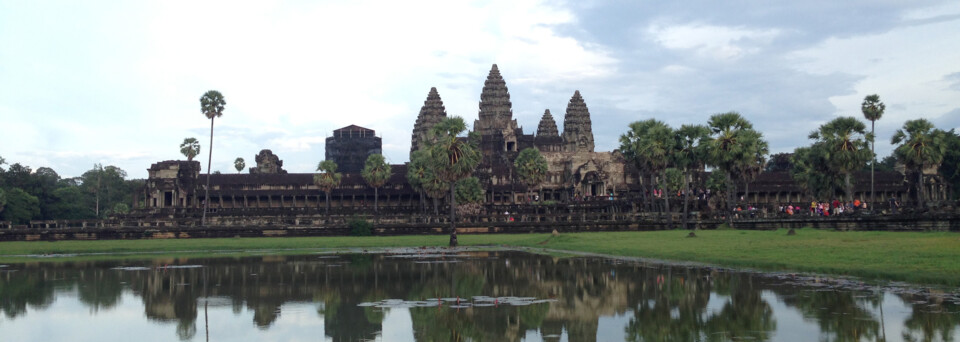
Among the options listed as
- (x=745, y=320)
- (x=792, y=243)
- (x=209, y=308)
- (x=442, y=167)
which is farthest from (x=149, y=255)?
(x=745, y=320)

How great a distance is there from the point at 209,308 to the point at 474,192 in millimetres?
70140

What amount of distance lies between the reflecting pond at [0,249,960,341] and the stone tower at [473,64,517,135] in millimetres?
99626

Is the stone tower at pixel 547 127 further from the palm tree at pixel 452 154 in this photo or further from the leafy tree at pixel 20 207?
the palm tree at pixel 452 154

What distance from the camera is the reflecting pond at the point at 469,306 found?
52.1ft

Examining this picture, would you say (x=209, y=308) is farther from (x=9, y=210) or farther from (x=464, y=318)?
(x=9, y=210)

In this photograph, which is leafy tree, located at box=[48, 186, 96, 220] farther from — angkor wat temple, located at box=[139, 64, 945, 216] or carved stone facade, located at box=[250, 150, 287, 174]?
carved stone facade, located at box=[250, 150, 287, 174]

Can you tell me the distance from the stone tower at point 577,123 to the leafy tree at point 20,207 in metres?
Answer: 70.2

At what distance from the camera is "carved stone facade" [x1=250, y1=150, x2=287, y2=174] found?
126 m

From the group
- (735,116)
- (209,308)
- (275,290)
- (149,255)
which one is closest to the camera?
(209,308)

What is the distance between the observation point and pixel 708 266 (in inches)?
1185

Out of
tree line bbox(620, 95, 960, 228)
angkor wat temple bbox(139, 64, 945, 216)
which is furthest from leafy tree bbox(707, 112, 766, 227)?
angkor wat temple bbox(139, 64, 945, 216)

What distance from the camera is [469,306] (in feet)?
65.5

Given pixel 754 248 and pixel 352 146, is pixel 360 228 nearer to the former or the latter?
pixel 754 248

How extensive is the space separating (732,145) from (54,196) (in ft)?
280
